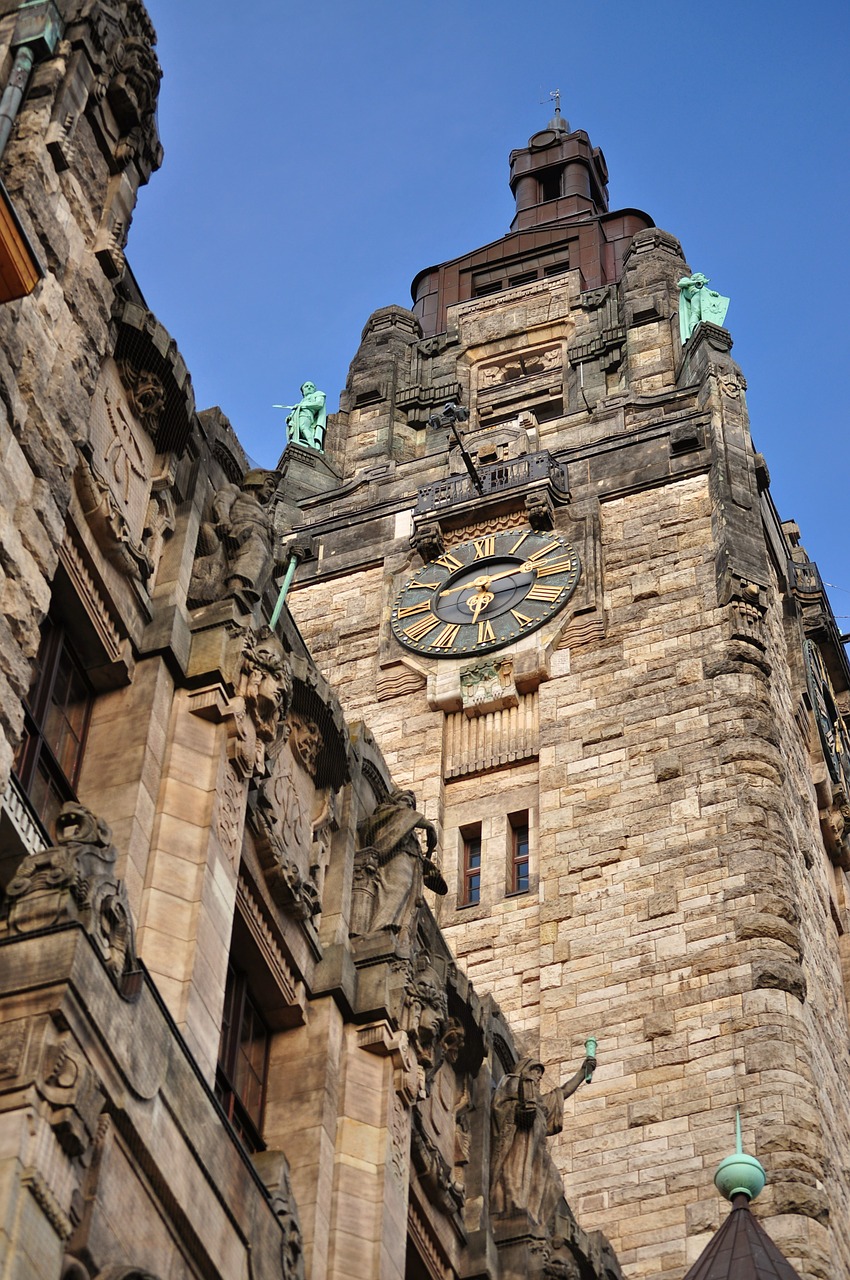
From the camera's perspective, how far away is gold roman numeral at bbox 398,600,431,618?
4647 centimetres

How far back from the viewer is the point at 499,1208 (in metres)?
23.5

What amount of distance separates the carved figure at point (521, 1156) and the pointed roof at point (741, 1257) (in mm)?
1746

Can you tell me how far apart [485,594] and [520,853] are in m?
6.69

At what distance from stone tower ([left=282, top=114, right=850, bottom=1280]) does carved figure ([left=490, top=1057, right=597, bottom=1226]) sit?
8.85 m

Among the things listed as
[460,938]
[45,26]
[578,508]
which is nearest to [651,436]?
[578,508]

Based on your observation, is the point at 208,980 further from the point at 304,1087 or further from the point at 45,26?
the point at 45,26

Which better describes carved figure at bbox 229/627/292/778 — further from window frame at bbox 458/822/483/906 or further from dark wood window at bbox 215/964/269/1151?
window frame at bbox 458/822/483/906

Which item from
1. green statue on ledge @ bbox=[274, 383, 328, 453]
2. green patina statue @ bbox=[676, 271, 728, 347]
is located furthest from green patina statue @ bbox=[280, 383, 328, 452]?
green patina statue @ bbox=[676, 271, 728, 347]

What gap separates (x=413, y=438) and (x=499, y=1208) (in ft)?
105

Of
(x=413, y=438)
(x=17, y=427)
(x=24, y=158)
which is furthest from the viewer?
(x=413, y=438)

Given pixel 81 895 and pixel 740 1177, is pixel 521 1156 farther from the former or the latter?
pixel 81 895

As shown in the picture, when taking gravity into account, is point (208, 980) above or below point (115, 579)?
below

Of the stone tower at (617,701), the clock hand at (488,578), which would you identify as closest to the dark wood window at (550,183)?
the stone tower at (617,701)

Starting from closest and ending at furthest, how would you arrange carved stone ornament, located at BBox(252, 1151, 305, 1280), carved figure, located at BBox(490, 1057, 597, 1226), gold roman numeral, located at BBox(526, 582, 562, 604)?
carved stone ornament, located at BBox(252, 1151, 305, 1280) → carved figure, located at BBox(490, 1057, 597, 1226) → gold roman numeral, located at BBox(526, 582, 562, 604)
